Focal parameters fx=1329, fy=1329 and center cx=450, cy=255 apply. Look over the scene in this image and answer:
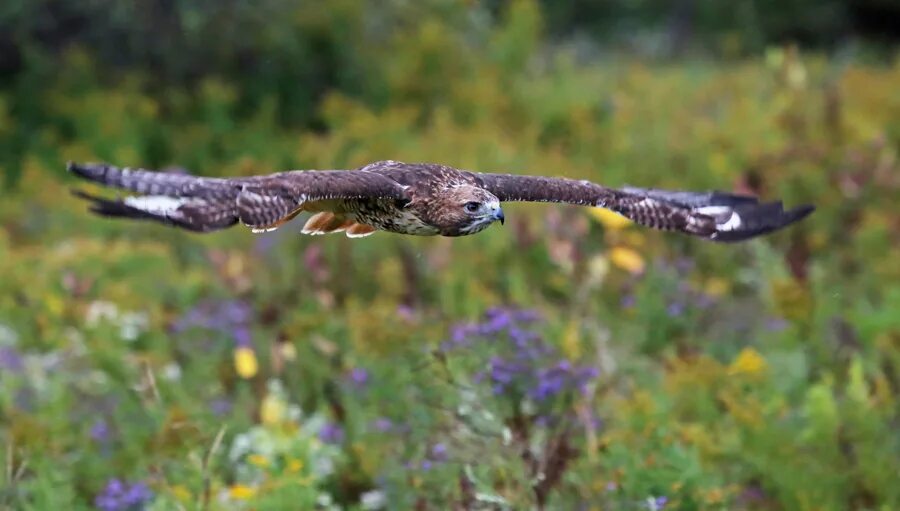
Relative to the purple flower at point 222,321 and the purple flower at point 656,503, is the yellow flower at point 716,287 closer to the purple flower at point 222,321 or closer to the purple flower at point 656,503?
the purple flower at point 222,321

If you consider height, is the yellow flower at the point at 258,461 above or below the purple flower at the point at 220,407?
below

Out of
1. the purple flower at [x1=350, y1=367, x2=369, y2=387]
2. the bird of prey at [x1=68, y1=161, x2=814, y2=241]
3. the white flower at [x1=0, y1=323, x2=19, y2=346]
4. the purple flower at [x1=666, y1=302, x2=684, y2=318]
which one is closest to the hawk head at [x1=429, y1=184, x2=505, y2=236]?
the bird of prey at [x1=68, y1=161, x2=814, y2=241]

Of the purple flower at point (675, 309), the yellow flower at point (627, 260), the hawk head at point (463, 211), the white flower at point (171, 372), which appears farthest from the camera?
the yellow flower at point (627, 260)

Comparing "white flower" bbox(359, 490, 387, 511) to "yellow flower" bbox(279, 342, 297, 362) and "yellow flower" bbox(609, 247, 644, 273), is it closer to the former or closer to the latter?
"yellow flower" bbox(279, 342, 297, 362)

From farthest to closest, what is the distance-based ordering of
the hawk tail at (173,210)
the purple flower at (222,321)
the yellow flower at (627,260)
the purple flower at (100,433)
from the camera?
the yellow flower at (627,260), the purple flower at (222,321), the purple flower at (100,433), the hawk tail at (173,210)

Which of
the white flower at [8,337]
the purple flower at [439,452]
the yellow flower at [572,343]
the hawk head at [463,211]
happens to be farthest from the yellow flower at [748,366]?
the white flower at [8,337]

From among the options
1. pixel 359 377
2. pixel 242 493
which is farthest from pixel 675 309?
pixel 242 493

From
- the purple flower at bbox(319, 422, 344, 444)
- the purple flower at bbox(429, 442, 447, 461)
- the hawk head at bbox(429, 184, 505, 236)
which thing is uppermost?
the hawk head at bbox(429, 184, 505, 236)

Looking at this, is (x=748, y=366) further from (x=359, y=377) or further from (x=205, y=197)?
(x=205, y=197)
